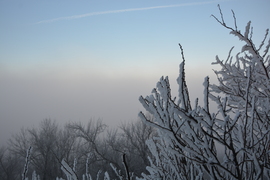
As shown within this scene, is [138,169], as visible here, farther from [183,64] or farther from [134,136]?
[183,64]

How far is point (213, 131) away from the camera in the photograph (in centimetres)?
137

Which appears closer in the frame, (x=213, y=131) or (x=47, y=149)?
(x=213, y=131)

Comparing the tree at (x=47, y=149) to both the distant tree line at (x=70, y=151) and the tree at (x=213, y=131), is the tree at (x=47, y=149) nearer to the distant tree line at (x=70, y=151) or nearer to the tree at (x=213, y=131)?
the distant tree line at (x=70, y=151)

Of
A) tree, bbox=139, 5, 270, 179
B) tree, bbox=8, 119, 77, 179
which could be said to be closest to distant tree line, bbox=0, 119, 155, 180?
tree, bbox=8, 119, 77, 179

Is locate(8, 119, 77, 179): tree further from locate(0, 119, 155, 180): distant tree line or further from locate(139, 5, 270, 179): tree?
locate(139, 5, 270, 179): tree

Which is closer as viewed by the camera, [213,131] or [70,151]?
[213,131]

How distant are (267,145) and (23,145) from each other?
1254 inches

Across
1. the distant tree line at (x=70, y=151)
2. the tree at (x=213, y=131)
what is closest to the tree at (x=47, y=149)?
the distant tree line at (x=70, y=151)

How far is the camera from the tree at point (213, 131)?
1.32 meters

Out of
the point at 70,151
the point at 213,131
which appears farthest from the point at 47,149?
the point at 213,131

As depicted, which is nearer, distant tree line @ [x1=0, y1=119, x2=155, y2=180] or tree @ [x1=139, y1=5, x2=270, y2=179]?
tree @ [x1=139, y1=5, x2=270, y2=179]

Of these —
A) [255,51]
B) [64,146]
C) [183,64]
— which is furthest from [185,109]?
[64,146]

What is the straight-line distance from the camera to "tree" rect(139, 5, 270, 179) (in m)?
1.32

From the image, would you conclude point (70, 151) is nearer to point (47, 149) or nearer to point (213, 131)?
point (47, 149)
